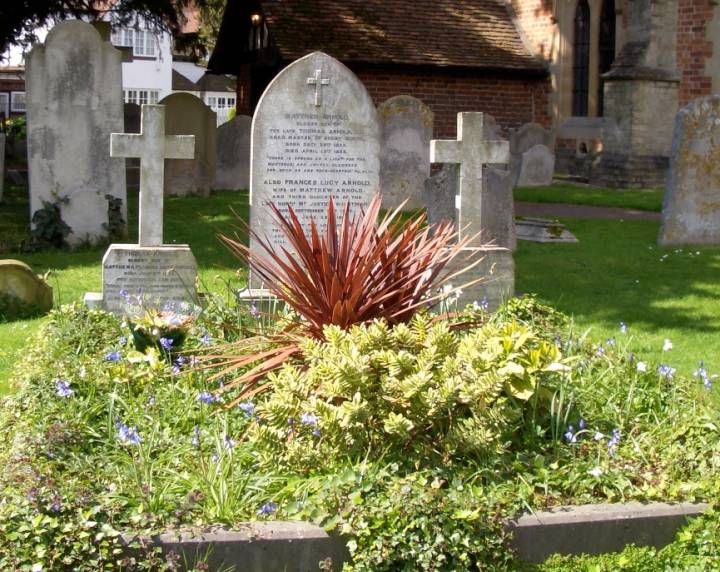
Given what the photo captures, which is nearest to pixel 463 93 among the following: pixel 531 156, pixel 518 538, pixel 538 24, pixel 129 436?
pixel 538 24

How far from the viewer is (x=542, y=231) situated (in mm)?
13711

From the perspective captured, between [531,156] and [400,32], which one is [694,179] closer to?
[531,156]

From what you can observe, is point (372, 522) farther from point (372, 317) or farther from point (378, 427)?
point (372, 317)

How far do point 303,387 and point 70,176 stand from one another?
342 inches

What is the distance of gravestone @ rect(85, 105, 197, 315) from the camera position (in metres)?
7.71

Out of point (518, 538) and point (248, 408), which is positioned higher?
point (248, 408)

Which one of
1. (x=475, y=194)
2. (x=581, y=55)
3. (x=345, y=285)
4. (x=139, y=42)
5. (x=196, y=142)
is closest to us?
(x=345, y=285)

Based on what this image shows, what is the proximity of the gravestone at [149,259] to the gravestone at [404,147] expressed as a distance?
30.9 ft

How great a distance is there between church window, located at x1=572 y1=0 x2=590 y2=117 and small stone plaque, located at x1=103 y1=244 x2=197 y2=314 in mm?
18715

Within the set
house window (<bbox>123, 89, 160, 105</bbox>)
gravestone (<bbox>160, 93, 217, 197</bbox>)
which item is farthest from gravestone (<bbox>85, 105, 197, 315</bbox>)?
house window (<bbox>123, 89, 160, 105</bbox>)

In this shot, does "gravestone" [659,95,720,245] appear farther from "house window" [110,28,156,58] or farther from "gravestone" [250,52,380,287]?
"house window" [110,28,156,58]

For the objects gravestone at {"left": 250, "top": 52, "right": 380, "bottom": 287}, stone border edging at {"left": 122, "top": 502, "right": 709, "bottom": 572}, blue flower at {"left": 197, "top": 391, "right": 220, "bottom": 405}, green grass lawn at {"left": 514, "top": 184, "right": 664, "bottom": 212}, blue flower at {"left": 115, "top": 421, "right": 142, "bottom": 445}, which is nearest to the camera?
stone border edging at {"left": 122, "top": 502, "right": 709, "bottom": 572}

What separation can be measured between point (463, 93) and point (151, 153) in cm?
1720

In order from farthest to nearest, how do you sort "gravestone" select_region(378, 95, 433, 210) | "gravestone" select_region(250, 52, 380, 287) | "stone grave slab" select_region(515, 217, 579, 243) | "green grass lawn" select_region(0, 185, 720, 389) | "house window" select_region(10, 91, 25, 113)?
1. "house window" select_region(10, 91, 25, 113)
2. "gravestone" select_region(378, 95, 433, 210)
3. "stone grave slab" select_region(515, 217, 579, 243)
4. "green grass lawn" select_region(0, 185, 720, 389)
5. "gravestone" select_region(250, 52, 380, 287)
